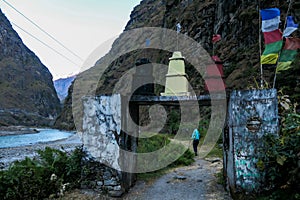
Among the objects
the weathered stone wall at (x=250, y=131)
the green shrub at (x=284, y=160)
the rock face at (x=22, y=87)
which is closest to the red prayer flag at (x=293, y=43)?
the weathered stone wall at (x=250, y=131)

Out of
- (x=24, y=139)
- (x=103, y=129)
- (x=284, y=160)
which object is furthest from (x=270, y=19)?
(x=24, y=139)

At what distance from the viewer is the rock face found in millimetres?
97062

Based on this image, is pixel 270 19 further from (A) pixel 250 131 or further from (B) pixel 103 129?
(B) pixel 103 129

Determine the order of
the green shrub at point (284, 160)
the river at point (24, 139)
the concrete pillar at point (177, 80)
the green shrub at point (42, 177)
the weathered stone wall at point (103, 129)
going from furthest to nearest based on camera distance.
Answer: the river at point (24, 139) → the concrete pillar at point (177, 80) → the weathered stone wall at point (103, 129) → the green shrub at point (42, 177) → the green shrub at point (284, 160)

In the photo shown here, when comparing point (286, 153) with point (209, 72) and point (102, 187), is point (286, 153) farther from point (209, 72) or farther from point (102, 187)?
point (102, 187)

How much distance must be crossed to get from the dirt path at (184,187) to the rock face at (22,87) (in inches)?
3461

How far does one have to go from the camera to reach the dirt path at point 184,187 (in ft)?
21.7

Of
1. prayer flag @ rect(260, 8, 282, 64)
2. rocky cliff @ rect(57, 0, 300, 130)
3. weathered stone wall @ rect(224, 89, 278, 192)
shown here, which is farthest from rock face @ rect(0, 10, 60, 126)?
prayer flag @ rect(260, 8, 282, 64)

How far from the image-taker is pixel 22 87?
4678 inches

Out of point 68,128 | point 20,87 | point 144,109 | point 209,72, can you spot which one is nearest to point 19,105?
point 20,87

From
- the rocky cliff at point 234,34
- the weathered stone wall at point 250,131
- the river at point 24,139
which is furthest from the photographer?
the river at point 24,139

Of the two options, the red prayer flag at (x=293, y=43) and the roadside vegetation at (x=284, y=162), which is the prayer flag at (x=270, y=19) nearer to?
the red prayer flag at (x=293, y=43)

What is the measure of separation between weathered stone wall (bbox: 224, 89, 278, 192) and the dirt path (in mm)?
877

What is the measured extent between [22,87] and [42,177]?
126m
